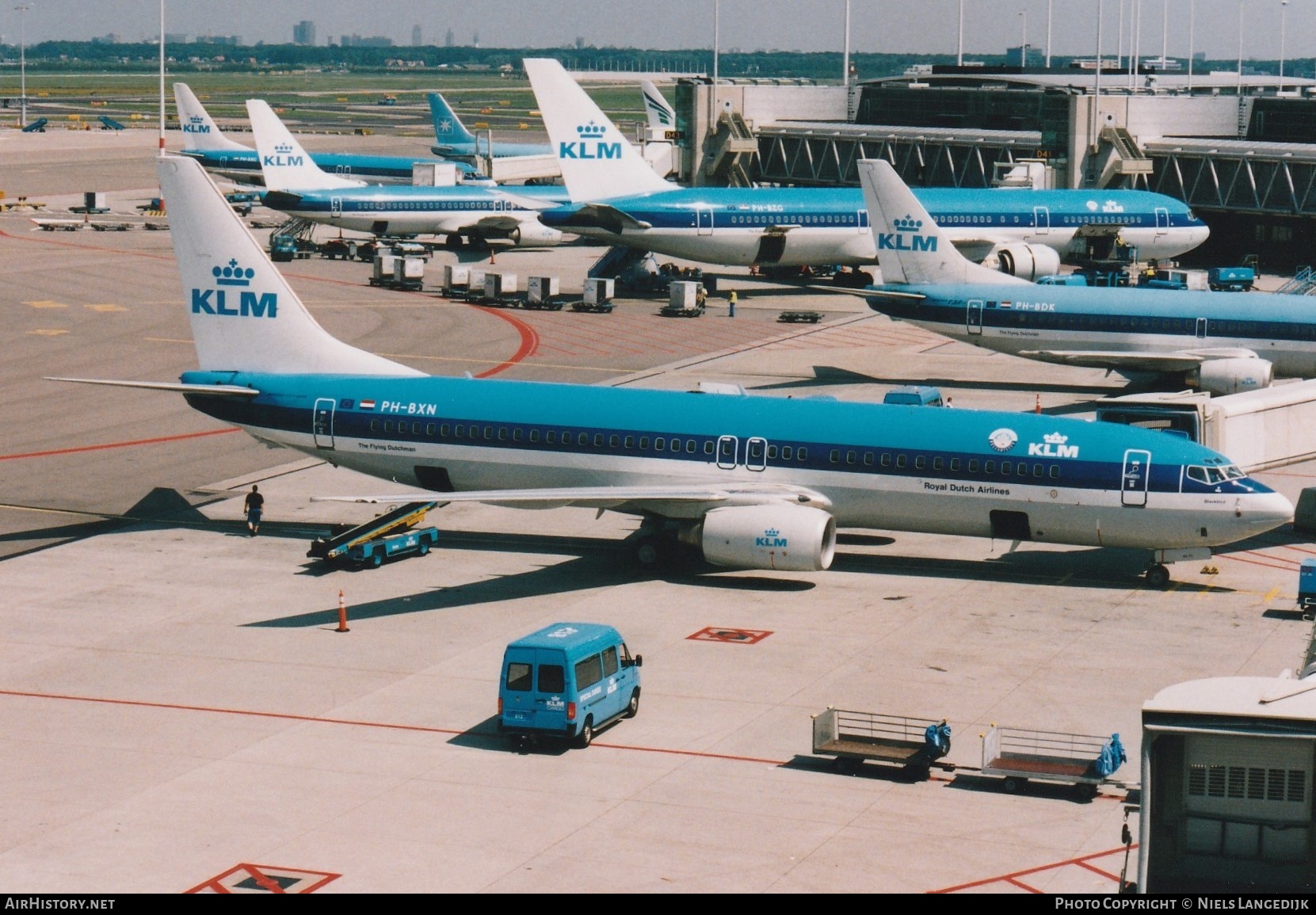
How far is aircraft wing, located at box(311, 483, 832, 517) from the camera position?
47.0 m

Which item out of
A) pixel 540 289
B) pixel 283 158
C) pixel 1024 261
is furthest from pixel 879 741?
pixel 283 158

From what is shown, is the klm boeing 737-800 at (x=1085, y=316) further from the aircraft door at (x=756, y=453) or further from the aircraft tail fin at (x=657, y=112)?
the aircraft tail fin at (x=657, y=112)

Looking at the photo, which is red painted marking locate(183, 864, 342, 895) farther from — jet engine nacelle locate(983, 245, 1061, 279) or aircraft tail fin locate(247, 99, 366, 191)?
aircraft tail fin locate(247, 99, 366, 191)

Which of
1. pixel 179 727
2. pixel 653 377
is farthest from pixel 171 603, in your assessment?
pixel 653 377

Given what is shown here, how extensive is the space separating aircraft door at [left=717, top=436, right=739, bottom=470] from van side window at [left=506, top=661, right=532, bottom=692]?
49.6ft

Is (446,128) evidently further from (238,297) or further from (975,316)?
(238,297)

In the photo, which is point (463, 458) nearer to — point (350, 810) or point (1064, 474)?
point (1064, 474)

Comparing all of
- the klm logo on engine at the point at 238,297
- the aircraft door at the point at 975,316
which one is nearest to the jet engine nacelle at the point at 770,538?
the klm logo on engine at the point at 238,297

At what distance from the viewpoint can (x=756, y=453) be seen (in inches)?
1897

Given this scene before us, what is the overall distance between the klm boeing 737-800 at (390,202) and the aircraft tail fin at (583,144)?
18959mm

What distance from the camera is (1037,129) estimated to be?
137250 millimetres

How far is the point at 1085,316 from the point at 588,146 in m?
37.0

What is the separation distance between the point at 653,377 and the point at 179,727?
43563 millimetres

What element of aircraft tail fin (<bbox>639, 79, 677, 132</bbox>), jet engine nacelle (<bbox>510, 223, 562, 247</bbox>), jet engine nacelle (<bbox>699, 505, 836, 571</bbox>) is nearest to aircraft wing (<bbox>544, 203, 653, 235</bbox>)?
jet engine nacelle (<bbox>510, 223, 562, 247</bbox>)
